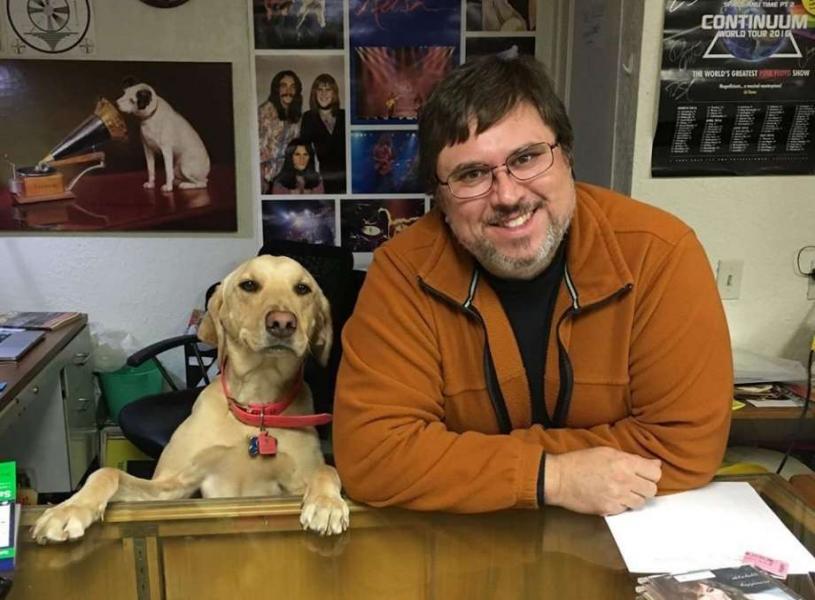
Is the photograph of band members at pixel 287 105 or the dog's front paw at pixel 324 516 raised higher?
the photograph of band members at pixel 287 105

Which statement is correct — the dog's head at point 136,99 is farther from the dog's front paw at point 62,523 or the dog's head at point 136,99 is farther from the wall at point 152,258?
the dog's front paw at point 62,523

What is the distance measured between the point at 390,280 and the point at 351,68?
5.58ft

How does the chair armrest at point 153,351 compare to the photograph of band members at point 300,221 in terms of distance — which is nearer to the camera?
the chair armrest at point 153,351

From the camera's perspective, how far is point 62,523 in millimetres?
1050

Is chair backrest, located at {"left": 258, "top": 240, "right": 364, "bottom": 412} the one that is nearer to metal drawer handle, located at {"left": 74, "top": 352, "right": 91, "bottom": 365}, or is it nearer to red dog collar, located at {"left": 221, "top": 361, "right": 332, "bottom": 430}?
red dog collar, located at {"left": 221, "top": 361, "right": 332, "bottom": 430}

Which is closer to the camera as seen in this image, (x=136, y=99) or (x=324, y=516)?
(x=324, y=516)

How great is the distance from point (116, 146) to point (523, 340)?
6.81 feet

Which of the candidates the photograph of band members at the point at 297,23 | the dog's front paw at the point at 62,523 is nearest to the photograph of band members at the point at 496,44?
the photograph of band members at the point at 297,23

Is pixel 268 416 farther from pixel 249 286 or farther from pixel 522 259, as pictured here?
pixel 522 259

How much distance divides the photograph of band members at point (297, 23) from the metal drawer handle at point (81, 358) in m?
1.29

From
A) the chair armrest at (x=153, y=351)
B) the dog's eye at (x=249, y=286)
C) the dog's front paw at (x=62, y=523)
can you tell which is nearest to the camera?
the dog's front paw at (x=62, y=523)

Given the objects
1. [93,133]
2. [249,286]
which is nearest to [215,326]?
[249,286]

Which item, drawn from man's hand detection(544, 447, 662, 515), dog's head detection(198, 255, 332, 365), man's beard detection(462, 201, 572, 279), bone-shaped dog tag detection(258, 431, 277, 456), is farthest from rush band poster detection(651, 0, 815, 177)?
bone-shaped dog tag detection(258, 431, 277, 456)

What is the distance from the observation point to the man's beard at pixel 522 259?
1.18 metres
